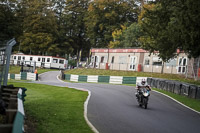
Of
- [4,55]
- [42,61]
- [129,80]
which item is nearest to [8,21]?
[42,61]

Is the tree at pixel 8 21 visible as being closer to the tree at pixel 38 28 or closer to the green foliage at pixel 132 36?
the tree at pixel 38 28

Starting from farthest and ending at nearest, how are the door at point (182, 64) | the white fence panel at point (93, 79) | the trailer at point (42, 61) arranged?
1. the trailer at point (42, 61)
2. the white fence panel at point (93, 79)
3. the door at point (182, 64)

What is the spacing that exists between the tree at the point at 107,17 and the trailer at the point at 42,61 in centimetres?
979

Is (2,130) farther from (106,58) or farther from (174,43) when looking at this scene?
(106,58)

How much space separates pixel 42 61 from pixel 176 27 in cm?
4742

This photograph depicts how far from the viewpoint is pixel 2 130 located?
4.80 metres

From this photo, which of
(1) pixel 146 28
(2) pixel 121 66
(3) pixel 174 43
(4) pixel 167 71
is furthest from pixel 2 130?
(2) pixel 121 66

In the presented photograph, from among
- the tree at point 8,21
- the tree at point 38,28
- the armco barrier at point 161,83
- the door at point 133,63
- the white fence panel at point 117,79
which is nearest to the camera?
the armco barrier at point 161,83

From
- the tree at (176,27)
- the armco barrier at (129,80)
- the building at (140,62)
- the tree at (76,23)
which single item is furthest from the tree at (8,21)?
the tree at (176,27)

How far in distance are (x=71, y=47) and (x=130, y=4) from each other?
59.2 feet

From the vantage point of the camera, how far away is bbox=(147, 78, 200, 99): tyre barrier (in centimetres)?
2106

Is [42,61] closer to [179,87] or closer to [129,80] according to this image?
[129,80]

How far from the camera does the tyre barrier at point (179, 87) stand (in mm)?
21062

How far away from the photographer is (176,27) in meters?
18.7
